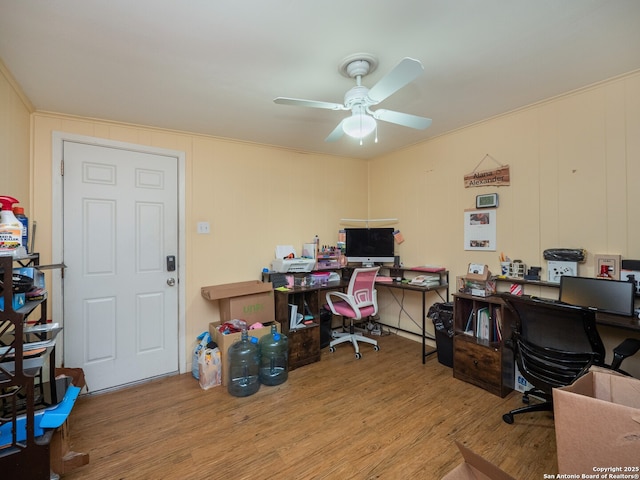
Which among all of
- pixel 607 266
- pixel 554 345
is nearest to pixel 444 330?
pixel 554 345

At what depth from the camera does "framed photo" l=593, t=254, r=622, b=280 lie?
2047mm

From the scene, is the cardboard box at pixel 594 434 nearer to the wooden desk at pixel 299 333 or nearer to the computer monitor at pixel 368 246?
the wooden desk at pixel 299 333

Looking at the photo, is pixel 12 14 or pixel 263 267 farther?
pixel 263 267

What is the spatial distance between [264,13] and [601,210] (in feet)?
8.71

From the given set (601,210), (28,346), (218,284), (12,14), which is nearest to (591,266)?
(601,210)

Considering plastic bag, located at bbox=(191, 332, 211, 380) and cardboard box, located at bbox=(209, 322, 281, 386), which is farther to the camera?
plastic bag, located at bbox=(191, 332, 211, 380)

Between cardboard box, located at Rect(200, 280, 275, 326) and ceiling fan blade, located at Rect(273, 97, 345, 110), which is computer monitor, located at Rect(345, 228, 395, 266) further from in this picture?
ceiling fan blade, located at Rect(273, 97, 345, 110)

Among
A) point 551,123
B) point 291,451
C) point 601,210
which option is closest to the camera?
point 291,451

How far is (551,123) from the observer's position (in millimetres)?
2379

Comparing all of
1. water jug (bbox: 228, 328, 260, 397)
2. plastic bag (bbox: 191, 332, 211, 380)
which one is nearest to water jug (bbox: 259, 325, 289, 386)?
water jug (bbox: 228, 328, 260, 397)

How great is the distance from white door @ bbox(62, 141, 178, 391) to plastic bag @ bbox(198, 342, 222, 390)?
1.56 ft

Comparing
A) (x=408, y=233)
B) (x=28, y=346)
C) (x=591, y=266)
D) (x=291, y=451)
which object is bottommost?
(x=291, y=451)

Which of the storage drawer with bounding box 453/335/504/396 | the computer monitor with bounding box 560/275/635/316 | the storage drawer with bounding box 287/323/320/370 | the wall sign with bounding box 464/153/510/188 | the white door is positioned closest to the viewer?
the computer monitor with bounding box 560/275/635/316

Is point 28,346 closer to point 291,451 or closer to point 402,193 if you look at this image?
point 291,451
